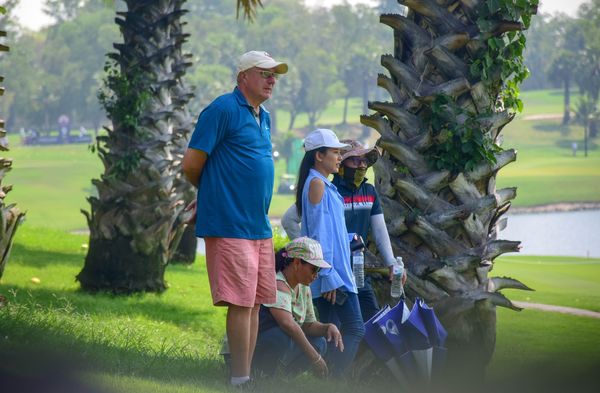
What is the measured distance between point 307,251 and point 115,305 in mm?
6130

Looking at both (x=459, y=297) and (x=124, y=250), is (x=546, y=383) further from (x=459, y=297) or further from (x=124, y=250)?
(x=124, y=250)

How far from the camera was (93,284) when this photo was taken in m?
13.4

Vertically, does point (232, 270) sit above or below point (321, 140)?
below

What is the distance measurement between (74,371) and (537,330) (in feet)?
34.5

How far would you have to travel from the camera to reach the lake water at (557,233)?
42.9 metres

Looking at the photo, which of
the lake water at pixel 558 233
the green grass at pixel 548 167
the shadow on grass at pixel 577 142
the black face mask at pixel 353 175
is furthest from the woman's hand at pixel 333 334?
the shadow on grass at pixel 577 142

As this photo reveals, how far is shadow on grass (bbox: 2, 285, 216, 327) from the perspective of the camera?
11.9 metres

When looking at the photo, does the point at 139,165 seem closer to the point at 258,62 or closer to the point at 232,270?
the point at 258,62

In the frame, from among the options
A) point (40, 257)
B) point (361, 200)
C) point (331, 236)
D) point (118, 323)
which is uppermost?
point (361, 200)

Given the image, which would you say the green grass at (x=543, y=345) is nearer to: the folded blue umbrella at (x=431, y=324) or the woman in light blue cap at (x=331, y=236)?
the folded blue umbrella at (x=431, y=324)

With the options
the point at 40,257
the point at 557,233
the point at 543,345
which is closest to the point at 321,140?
the point at 543,345

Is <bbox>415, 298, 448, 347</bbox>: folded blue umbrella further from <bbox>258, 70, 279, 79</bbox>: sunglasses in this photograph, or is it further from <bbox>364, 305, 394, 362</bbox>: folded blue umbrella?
<bbox>258, 70, 279, 79</bbox>: sunglasses

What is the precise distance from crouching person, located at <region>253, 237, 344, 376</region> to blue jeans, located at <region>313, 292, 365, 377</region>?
0.16 m

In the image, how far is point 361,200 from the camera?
774 centimetres
